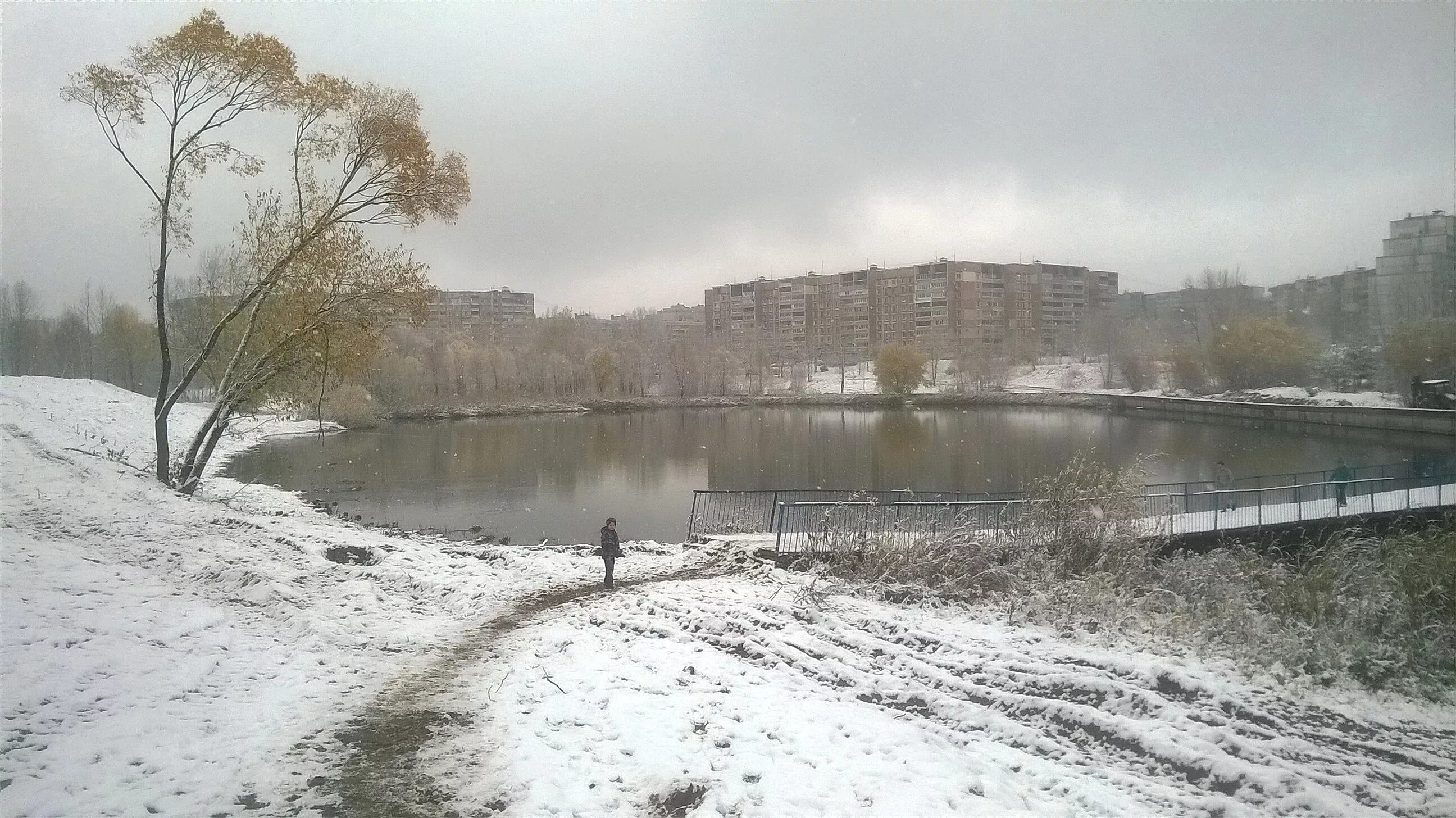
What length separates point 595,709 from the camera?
253 inches

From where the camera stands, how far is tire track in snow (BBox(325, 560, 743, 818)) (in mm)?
4676

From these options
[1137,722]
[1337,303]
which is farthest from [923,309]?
[1137,722]

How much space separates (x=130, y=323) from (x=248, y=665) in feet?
36.7

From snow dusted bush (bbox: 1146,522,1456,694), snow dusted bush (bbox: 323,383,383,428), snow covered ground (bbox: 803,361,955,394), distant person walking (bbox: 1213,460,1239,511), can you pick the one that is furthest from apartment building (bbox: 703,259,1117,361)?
snow dusted bush (bbox: 1146,522,1456,694)

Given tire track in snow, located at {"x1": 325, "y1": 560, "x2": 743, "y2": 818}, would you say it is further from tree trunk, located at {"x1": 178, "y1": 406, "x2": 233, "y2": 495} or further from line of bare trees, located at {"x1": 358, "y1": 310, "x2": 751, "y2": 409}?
line of bare trees, located at {"x1": 358, "y1": 310, "x2": 751, "y2": 409}

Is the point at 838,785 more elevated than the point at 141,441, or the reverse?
the point at 141,441

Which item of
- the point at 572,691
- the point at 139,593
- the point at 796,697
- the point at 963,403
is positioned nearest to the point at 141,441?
the point at 139,593

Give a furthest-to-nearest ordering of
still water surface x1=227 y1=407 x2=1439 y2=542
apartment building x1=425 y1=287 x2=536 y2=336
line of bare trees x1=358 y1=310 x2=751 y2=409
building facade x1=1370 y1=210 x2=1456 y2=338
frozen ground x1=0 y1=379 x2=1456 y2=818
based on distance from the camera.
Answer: line of bare trees x1=358 y1=310 x2=751 y2=409, apartment building x1=425 y1=287 x2=536 y2=336, still water surface x1=227 y1=407 x2=1439 y2=542, building facade x1=1370 y1=210 x2=1456 y2=338, frozen ground x1=0 y1=379 x2=1456 y2=818

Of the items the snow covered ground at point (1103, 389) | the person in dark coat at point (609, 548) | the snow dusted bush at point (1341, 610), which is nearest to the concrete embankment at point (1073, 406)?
the snow covered ground at point (1103, 389)

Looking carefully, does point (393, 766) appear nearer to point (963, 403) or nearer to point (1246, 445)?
point (1246, 445)

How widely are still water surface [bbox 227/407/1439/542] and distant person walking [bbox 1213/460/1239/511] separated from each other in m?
1.87

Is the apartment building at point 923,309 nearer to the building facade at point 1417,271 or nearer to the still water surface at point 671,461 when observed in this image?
the still water surface at point 671,461

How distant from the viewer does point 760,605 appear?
31.3 feet

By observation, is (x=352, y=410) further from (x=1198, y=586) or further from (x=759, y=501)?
(x=1198, y=586)
